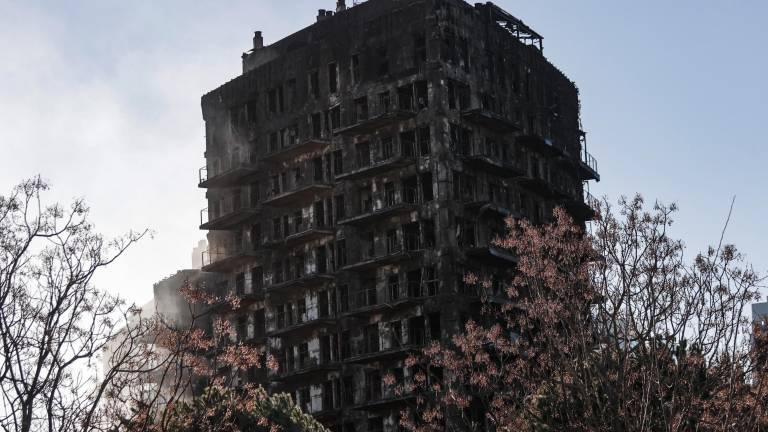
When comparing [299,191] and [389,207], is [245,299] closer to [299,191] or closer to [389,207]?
[299,191]

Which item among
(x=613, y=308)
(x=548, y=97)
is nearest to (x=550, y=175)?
(x=548, y=97)

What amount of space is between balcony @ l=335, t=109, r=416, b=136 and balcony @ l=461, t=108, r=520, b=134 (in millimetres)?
3287

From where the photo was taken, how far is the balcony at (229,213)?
277ft

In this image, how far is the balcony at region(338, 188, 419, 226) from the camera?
73938 mm

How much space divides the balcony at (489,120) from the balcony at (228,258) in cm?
1720

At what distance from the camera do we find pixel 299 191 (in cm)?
7956

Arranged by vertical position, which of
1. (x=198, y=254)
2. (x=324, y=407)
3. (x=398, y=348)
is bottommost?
(x=324, y=407)

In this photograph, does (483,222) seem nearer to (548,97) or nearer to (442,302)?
(442,302)

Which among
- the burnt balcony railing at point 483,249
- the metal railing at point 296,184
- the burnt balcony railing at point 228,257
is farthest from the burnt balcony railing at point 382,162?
the burnt balcony railing at point 228,257

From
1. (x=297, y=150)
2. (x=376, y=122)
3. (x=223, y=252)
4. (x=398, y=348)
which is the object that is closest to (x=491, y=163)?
(x=376, y=122)

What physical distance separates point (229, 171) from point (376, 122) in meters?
13.5

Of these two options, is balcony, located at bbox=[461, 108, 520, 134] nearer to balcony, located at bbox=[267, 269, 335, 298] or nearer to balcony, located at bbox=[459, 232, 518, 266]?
balcony, located at bbox=[459, 232, 518, 266]

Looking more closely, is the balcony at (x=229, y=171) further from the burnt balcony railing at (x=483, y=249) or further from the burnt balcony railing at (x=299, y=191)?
the burnt balcony railing at (x=483, y=249)

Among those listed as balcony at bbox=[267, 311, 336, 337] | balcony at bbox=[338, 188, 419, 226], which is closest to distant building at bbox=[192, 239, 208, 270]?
balcony at bbox=[267, 311, 336, 337]
